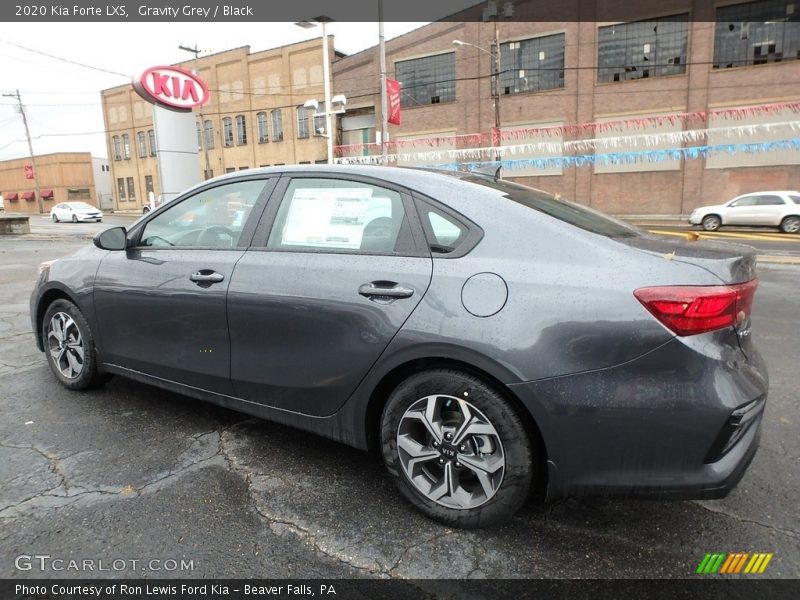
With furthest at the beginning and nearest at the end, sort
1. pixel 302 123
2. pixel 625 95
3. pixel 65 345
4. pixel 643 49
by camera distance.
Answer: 1. pixel 302 123
2. pixel 625 95
3. pixel 643 49
4. pixel 65 345

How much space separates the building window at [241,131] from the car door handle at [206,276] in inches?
1709

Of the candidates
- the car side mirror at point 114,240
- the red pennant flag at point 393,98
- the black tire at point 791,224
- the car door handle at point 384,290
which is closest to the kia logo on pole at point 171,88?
the red pennant flag at point 393,98

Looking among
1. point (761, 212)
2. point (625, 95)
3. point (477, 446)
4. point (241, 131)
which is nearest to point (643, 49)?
point (625, 95)

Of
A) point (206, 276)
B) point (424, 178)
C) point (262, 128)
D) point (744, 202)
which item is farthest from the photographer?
point (262, 128)

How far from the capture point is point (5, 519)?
2.49m

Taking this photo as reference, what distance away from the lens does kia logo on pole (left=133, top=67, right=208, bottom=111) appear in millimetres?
16312

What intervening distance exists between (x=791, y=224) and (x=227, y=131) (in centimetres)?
3873

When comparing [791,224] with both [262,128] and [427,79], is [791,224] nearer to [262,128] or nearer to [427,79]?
[427,79]

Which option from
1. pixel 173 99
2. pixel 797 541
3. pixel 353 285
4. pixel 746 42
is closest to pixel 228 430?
pixel 353 285

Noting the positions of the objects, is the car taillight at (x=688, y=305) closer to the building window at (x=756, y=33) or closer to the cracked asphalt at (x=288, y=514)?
the cracked asphalt at (x=288, y=514)

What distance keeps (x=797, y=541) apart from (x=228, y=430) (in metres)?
2.96

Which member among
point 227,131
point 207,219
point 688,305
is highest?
point 227,131

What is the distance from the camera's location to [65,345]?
396cm

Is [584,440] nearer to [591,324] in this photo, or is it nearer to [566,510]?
[591,324]
